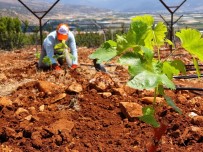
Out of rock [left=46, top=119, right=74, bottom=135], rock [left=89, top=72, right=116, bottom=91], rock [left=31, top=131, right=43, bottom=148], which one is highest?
rock [left=89, top=72, right=116, bottom=91]

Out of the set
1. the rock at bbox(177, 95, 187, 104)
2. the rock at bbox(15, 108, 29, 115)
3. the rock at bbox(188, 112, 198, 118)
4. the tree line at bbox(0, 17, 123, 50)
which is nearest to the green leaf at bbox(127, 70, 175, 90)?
the rock at bbox(188, 112, 198, 118)

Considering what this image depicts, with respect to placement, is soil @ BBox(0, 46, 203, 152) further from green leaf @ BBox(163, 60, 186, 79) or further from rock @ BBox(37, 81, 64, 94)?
green leaf @ BBox(163, 60, 186, 79)

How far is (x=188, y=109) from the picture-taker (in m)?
3.22

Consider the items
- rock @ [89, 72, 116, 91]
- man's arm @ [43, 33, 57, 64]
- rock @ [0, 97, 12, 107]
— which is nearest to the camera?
rock @ [0, 97, 12, 107]

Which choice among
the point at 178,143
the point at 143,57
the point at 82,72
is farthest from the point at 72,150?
the point at 82,72

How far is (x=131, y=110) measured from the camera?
3178 millimetres

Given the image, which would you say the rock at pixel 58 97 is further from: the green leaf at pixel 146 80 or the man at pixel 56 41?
the man at pixel 56 41

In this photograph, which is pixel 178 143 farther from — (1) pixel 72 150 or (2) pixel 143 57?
(2) pixel 143 57

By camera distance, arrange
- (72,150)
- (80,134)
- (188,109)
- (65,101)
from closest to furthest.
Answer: (72,150)
(80,134)
(188,109)
(65,101)

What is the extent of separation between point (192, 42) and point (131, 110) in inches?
63.2

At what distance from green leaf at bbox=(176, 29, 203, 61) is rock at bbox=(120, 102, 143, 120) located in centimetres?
150

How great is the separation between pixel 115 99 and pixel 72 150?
37.8 inches

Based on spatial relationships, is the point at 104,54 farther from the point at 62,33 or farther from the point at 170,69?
the point at 62,33

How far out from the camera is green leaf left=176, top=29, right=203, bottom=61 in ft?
5.31
